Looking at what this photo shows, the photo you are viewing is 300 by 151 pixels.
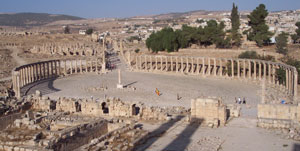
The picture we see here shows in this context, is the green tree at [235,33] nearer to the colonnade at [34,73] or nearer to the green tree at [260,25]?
the green tree at [260,25]

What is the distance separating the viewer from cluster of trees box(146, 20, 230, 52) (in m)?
63.6

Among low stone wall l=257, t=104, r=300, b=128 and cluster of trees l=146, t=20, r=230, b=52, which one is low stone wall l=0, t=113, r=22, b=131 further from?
cluster of trees l=146, t=20, r=230, b=52

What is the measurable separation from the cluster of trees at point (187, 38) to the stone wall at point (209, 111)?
43105mm

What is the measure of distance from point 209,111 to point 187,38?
46228 mm

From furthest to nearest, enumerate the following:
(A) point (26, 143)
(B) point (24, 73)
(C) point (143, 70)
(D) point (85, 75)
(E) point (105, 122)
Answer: (C) point (143, 70)
(D) point (85, 75)
(B) point (24, 73)
(E) point (105, 122)
(A) point (26, 143)

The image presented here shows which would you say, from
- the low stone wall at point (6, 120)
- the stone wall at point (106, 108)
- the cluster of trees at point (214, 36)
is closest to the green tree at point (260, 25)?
the cluster of trees at point (214, 36)

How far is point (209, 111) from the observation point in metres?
21.2

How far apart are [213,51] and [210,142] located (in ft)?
145

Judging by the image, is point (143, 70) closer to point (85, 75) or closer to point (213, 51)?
point (85, 75)

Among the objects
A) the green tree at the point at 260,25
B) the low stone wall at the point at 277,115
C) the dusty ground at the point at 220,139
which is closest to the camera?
the dusty ground at the point at 220,139

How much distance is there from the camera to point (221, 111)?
822 inches

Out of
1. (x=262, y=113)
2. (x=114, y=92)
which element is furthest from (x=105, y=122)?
(x=114, y=92)

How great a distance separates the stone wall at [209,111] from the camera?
2091 cm

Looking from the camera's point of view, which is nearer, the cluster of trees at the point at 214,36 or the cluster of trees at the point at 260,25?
the cluster of trees at the point at 260,25
